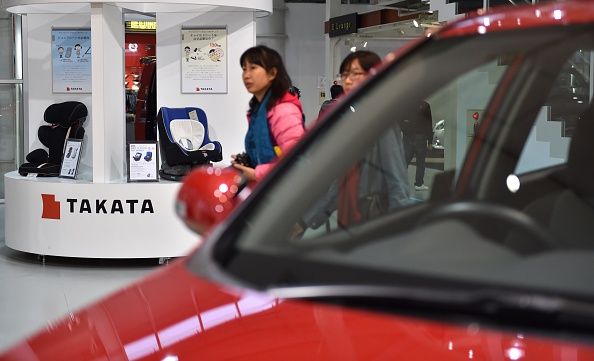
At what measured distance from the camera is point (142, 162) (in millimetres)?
7176

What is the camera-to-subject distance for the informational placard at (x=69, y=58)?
8336mm

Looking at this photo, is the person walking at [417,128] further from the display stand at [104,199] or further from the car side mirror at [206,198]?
the display stand at [104,199]

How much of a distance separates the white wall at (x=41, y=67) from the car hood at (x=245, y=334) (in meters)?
6.97

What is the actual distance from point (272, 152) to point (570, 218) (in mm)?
2927

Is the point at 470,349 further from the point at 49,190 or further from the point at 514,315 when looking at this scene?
the point at 49,190

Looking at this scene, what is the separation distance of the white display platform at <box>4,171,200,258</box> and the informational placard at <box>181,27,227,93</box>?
125 cm

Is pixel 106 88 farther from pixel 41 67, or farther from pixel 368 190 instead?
pixel 368 190

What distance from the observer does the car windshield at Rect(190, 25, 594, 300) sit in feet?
4.57

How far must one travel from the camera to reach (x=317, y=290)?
1.31m

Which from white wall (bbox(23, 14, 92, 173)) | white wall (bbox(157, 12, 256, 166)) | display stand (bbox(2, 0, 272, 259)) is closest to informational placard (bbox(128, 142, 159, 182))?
display stand (bbox(2, 0, 272, 259))

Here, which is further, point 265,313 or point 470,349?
point 265,313

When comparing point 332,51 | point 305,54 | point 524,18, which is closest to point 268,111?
point 524,18

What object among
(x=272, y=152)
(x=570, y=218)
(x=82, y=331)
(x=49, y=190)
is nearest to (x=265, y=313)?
(x=82, y=331)

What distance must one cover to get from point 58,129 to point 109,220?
141 cm
